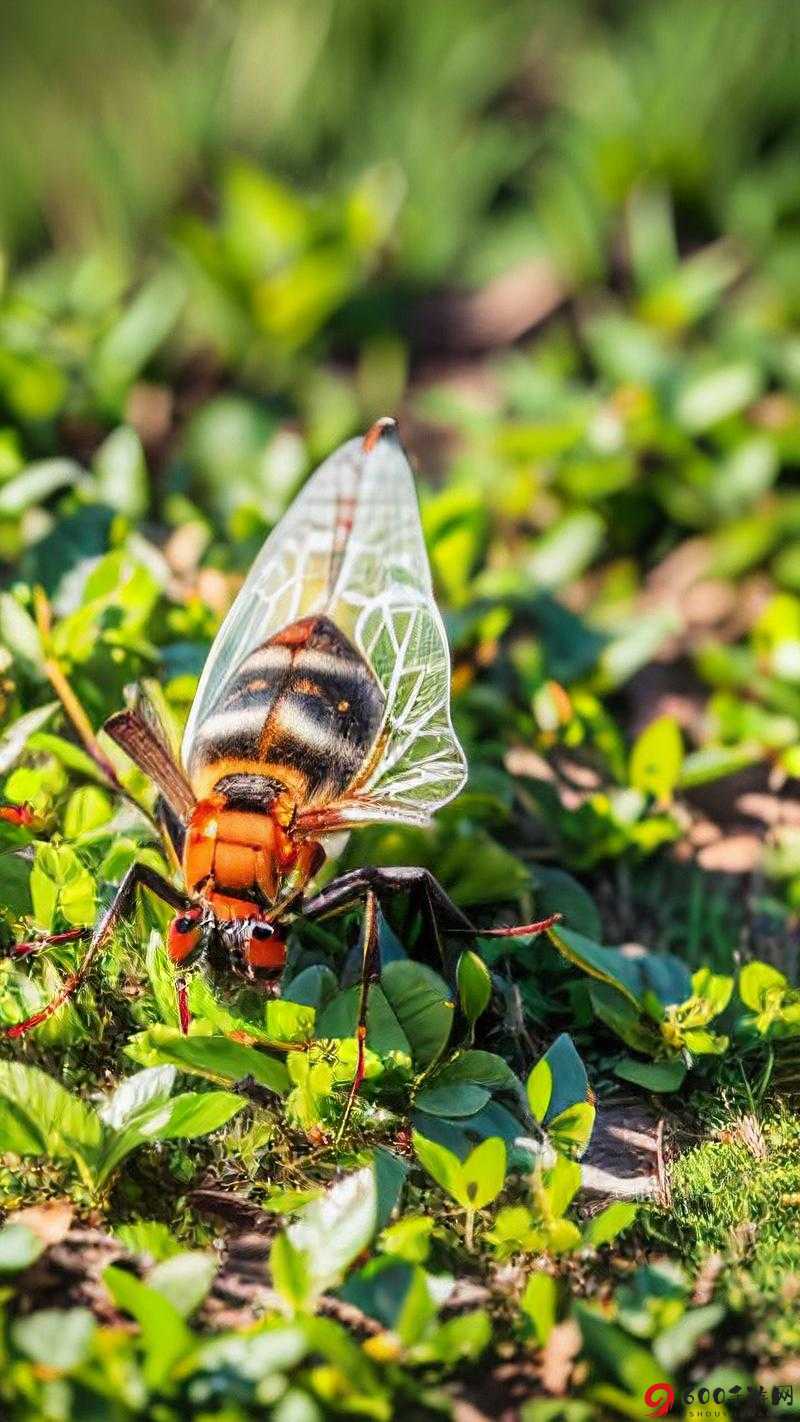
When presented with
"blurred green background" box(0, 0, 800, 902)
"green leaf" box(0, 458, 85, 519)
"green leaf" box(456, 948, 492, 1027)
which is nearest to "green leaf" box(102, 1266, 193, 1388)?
"green leaf" box(456, 948, 492, 1027)

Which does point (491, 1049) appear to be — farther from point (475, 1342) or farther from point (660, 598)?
point (660, 598)

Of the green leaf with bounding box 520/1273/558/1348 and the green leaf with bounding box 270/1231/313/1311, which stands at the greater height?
the green leaf with bounding box 270/1231/313/1311

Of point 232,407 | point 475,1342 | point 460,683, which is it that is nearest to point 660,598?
point 460,683

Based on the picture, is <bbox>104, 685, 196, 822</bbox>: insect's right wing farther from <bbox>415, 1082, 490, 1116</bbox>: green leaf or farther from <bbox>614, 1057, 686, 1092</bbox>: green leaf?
A: <bbox>614, 1057, 686, 1092</bbox>: green leaf

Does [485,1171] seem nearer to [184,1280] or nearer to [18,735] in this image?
[184,1280]

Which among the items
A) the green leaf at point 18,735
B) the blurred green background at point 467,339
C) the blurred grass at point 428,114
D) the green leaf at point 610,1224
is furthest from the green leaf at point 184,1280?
the blurred grass at point 428,114
